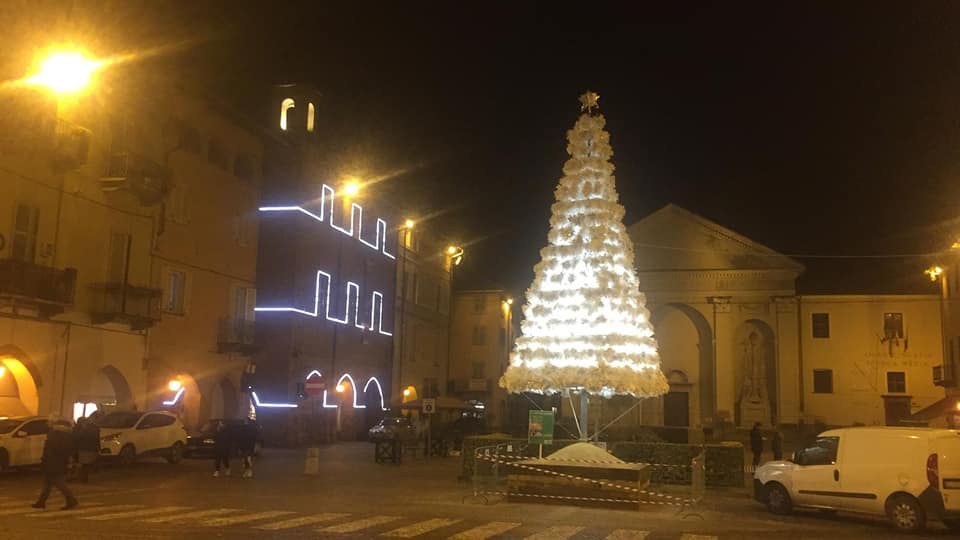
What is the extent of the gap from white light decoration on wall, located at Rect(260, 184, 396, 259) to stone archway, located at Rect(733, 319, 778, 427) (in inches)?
942

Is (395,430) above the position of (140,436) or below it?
above

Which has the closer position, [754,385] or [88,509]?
[88,509]

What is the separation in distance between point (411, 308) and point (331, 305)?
1175 centimetres

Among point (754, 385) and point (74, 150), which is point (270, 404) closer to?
point (74, 150)

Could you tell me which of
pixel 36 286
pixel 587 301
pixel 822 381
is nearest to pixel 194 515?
pixel 587 301

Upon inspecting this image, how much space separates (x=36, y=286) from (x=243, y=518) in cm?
1363

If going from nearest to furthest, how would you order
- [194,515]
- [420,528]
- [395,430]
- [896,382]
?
[420,528], [194,515], [395,430], [896,382]

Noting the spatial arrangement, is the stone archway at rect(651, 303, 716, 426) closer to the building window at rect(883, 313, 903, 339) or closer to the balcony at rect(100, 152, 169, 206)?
the building window at rect(883, 313, 903, 339)

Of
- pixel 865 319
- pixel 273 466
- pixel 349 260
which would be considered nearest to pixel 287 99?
pixel 349 260

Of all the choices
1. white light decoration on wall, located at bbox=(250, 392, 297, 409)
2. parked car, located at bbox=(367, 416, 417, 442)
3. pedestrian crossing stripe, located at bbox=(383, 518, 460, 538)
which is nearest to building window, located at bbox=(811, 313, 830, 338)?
parked car, located at bbox=(367, 416, 417, 442)

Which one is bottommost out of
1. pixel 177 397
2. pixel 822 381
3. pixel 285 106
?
pixel 177 397

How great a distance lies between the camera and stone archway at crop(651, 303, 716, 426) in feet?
184

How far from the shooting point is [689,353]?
57.1 m

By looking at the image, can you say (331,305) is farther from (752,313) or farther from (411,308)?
(752,313)
